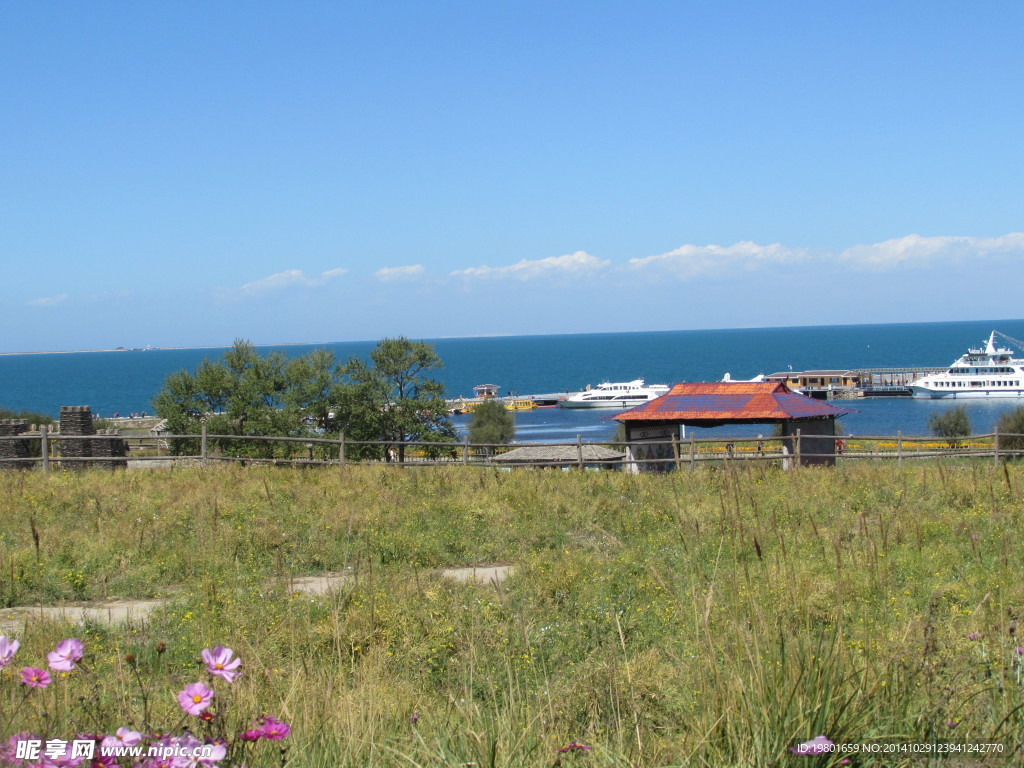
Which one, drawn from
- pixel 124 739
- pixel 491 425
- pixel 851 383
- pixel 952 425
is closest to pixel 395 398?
pixel 491 425

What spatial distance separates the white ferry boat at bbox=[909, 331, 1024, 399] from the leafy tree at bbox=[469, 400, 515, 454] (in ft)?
207

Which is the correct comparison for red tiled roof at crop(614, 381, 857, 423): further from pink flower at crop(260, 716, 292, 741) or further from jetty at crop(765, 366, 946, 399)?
jetty at crop(765, 366, 946, 399)

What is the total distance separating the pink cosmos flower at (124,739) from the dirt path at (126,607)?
3906 mm

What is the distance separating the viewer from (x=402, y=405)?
208ft

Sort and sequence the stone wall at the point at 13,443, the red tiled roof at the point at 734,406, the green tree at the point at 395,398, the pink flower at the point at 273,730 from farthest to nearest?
the green tree at the point at 395,398, the red tiled roof at the point at 734,406, the stone wall at the point at 13,443, the pink flower at the point at 273,730

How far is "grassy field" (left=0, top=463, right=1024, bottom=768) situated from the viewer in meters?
3.41

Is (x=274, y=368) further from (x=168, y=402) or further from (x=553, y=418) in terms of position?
(x=553, y=418)

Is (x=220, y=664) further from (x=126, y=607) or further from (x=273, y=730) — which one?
(x=126, y=607)

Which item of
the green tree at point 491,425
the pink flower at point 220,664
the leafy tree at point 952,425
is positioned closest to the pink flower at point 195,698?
the pink flower at point 220,664

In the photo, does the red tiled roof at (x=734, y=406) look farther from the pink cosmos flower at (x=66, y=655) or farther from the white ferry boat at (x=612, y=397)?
the white ferry boat at (x=612, y=397)

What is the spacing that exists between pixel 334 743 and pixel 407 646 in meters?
2.60

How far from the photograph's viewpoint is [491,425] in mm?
86812

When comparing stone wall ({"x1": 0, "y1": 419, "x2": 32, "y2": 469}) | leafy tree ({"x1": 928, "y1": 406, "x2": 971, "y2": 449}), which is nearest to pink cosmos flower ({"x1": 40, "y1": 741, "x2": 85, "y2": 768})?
stone wall ({"x1": 0, "y1": 419, "x2": 32, "y2": 469})

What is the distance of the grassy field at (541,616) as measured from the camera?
341 cm
